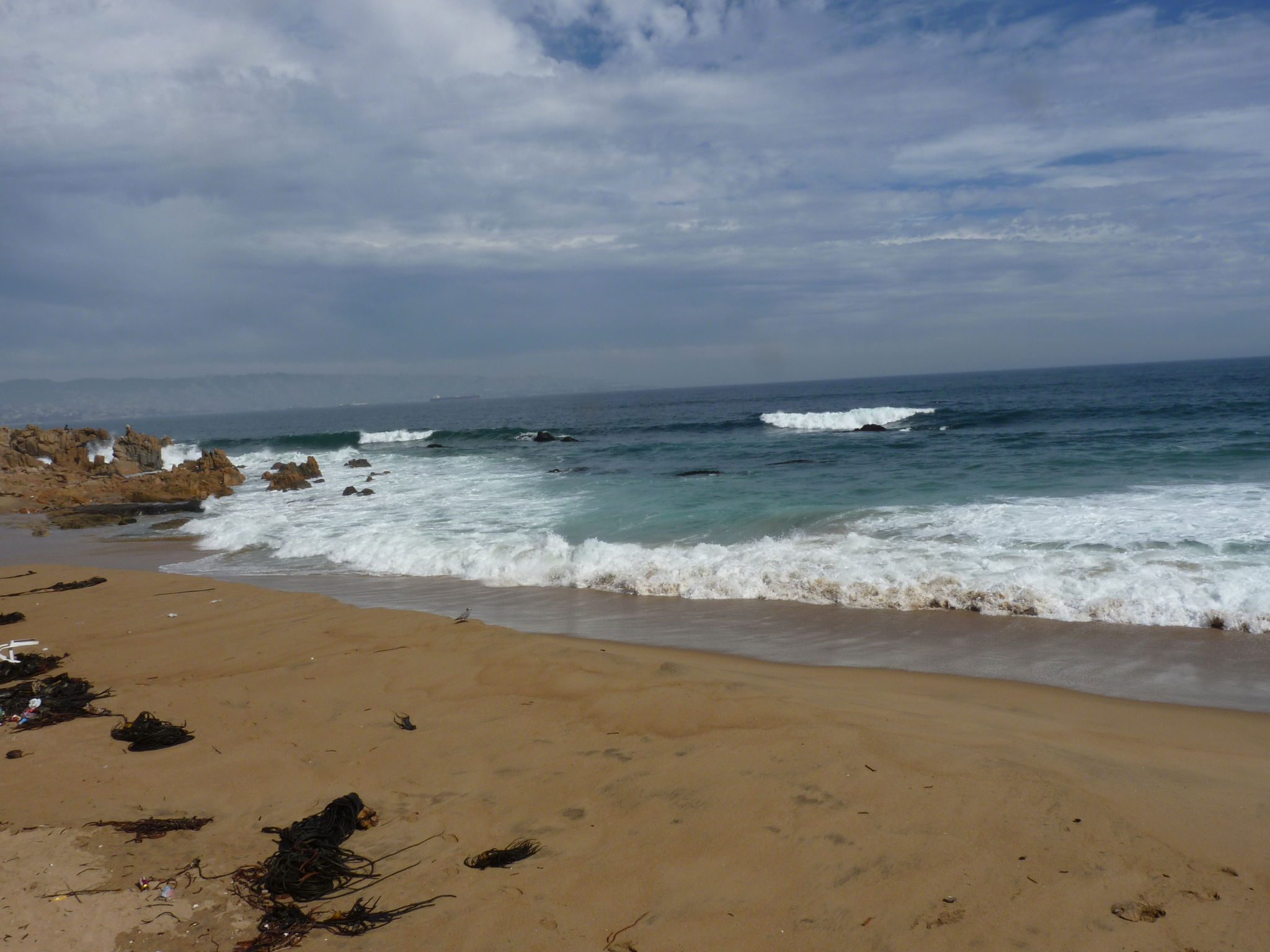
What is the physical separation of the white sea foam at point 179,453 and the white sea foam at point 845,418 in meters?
31.0

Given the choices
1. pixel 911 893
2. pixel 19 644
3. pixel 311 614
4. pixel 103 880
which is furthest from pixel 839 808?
pixel 19 644

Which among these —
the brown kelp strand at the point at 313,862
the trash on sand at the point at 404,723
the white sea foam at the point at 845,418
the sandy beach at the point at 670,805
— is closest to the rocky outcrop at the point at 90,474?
the sandy beach at the point at 670,805

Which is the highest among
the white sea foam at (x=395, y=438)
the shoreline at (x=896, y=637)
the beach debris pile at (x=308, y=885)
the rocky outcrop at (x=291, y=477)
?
the white sea foam at (x=395, y=438)

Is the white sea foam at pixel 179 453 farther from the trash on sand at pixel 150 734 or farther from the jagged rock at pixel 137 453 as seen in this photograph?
the trash on sand at pixel 150 734

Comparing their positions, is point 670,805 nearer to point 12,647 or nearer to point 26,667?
point 26,667

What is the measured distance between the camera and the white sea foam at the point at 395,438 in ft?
154

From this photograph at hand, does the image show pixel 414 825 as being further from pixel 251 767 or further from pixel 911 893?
pixel 911 893

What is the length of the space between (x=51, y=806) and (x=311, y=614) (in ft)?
14.1

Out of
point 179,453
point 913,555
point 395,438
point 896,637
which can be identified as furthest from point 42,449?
point 896,637

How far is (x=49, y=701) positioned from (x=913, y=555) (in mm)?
8931

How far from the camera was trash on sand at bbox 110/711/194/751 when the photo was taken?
4.49 m

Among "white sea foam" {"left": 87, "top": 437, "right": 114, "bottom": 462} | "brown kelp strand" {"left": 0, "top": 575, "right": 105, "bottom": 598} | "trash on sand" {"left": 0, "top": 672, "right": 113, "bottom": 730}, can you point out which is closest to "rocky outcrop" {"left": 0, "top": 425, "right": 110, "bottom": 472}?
"white sea foam" {"left": 87, "top": 437, "right": 114, "bottom": 462}

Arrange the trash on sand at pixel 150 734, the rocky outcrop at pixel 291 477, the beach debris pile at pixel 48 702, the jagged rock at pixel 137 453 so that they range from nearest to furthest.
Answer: the trash on sand at pixel 150 734
the beach debris pile at pixel 48 702
the rocky outcrop at pixel 291 477
the jagged rock at pixel 137 453

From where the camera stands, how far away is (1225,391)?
139ft
